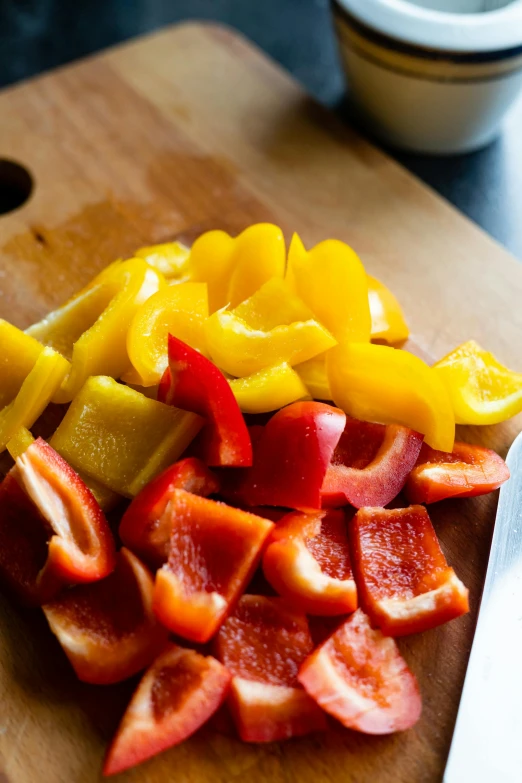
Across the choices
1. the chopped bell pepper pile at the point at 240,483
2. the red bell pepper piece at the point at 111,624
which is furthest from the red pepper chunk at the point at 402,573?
the red bell pepper piece at the point at 111,624

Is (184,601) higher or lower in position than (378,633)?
higher

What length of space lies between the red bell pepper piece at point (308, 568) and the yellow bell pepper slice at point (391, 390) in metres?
0.28

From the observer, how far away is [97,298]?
177 centimetres

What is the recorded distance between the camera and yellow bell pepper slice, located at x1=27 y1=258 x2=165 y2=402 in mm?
1678

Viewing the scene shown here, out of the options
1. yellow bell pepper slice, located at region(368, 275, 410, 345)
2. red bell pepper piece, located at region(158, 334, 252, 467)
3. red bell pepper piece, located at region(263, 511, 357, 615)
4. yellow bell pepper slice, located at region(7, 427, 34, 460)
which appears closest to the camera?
red bell pepper piece, located at region(263, 511, 357, 615)

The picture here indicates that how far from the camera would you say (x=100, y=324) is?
5.52 feet

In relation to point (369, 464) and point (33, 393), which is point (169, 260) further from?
point (369, 464)

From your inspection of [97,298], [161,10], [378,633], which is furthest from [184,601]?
[161,10]

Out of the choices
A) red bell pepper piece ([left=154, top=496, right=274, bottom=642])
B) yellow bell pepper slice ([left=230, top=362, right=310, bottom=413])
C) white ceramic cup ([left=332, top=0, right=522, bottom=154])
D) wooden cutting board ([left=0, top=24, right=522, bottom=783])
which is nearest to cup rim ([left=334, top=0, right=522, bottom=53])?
white ceramic cup ([left=332, top=0, right=522, bottom=154])

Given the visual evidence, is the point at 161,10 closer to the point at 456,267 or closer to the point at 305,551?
the point at 456,267

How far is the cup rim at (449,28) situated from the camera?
6.53 ft

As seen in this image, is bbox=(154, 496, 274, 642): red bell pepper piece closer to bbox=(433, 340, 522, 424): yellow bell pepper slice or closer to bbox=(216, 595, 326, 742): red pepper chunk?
bbox=(216, 595, 326, 742): red pepper chunk

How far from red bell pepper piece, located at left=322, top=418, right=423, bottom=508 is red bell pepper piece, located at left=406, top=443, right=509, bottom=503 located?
3 centimetres

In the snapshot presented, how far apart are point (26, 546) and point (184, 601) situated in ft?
1.18
